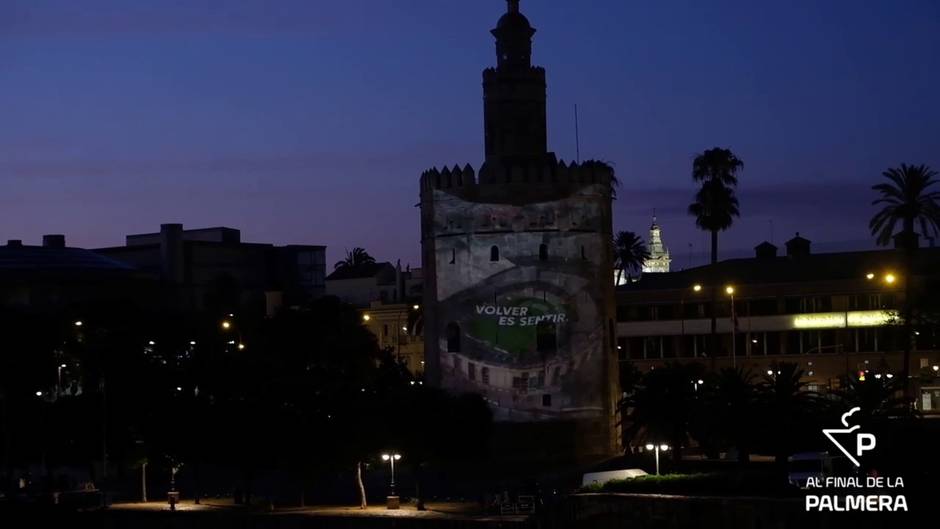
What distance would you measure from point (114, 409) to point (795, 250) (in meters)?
53.5

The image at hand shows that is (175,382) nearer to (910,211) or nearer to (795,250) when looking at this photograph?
(910,211)

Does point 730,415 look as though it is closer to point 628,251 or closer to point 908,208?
point 908,208

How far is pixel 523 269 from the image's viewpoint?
271 ft

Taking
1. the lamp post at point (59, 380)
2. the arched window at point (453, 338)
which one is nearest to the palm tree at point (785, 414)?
the arched window at point (453, 338)

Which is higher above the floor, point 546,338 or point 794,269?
point 794,269

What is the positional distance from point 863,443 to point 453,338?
97.9ft

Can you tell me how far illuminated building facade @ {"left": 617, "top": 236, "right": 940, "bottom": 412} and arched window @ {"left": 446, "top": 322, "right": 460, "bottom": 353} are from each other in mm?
24580

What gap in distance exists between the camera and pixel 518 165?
83188 millimetres

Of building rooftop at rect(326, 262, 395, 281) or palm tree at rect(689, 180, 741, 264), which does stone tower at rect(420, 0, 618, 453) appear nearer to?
palm tree at rect(689, 180, 741, 264)

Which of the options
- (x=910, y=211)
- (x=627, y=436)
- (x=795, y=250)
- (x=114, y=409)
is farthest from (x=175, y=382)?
(x=795, y=250)

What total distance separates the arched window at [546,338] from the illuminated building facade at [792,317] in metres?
23.2

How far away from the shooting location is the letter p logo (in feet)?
186

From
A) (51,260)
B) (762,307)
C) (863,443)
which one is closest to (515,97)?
(863,443)

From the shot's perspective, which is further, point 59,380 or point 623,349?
point 623,349
